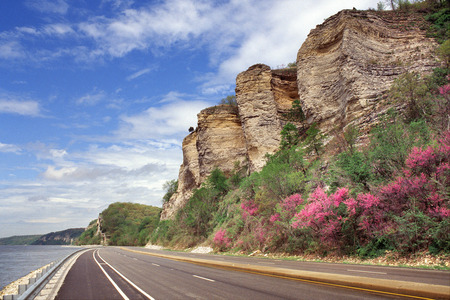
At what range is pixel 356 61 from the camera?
3106 centimetres

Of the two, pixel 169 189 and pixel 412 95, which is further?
pixel 169 189

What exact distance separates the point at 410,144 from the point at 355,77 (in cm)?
1558

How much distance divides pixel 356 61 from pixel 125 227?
3862 inches

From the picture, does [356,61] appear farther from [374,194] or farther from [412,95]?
[374,194]

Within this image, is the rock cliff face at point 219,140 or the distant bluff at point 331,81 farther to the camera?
the rock cliff face at point 219,140

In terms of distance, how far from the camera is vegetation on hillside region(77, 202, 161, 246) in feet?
275

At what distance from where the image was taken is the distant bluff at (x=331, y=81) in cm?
2969

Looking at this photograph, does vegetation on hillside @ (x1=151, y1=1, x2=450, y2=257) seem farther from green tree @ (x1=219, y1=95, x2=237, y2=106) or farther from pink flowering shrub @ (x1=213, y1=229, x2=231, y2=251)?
green tree @ (x1=219, y1=95, x2=237, y2=106)

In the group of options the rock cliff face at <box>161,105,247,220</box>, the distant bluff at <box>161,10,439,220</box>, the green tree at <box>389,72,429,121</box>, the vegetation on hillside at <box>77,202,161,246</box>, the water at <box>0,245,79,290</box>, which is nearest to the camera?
the water at <box>0,245,79,290</box>

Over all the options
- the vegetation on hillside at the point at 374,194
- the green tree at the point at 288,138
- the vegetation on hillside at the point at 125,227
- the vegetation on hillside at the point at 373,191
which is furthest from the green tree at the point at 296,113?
the vegetation on hillside at the point at 125,227

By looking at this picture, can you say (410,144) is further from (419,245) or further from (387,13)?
(387,13)

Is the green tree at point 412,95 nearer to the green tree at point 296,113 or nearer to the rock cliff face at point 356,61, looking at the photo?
the rock cliff face at point 356,61

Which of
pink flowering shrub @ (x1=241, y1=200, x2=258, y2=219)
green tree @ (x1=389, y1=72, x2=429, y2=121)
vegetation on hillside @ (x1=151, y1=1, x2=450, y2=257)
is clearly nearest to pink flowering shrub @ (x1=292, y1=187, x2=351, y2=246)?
vegetation on hillside @ (x1=151, y1=1, x2=450, y2=257)

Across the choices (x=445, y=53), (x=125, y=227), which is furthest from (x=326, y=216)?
(x=125, y=227)
